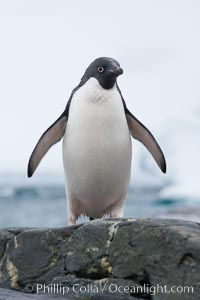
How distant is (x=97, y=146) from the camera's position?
5.72m

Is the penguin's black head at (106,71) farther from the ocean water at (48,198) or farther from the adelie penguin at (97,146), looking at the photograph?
the ocean water at (48,198)

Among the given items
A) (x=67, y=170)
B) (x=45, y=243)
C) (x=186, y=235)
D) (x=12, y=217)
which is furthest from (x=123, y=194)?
(x=12, y=217)

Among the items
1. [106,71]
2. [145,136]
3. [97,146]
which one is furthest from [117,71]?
[145,136]

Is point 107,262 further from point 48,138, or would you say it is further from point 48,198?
point 48,198

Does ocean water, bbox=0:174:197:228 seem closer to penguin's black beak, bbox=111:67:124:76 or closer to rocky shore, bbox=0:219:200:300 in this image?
penguin's black beak, bbox=111:67:124:76

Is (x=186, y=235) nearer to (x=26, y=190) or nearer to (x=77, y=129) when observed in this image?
(x=77, y=129)

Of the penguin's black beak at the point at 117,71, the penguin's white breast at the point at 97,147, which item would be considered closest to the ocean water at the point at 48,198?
the penguin's white breast at the point at 97,147

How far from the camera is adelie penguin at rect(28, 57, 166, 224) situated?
18.8ft

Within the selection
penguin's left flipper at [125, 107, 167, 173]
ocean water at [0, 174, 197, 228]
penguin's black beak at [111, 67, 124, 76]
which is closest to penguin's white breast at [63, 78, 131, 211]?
penguin's black beak at [111, 67, 124, 76]

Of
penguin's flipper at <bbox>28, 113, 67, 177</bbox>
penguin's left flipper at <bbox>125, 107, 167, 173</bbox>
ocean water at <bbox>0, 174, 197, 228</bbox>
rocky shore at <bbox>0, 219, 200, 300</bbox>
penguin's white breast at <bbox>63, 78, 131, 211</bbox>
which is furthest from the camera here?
ocean water at <bbox>0, 174, 197, 228</bbox>

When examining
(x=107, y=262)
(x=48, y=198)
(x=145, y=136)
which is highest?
(x=145, y=136)

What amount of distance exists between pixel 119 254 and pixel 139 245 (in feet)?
0.41

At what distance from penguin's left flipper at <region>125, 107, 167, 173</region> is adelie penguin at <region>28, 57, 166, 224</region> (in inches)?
7.7

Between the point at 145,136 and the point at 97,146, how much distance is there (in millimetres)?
843
